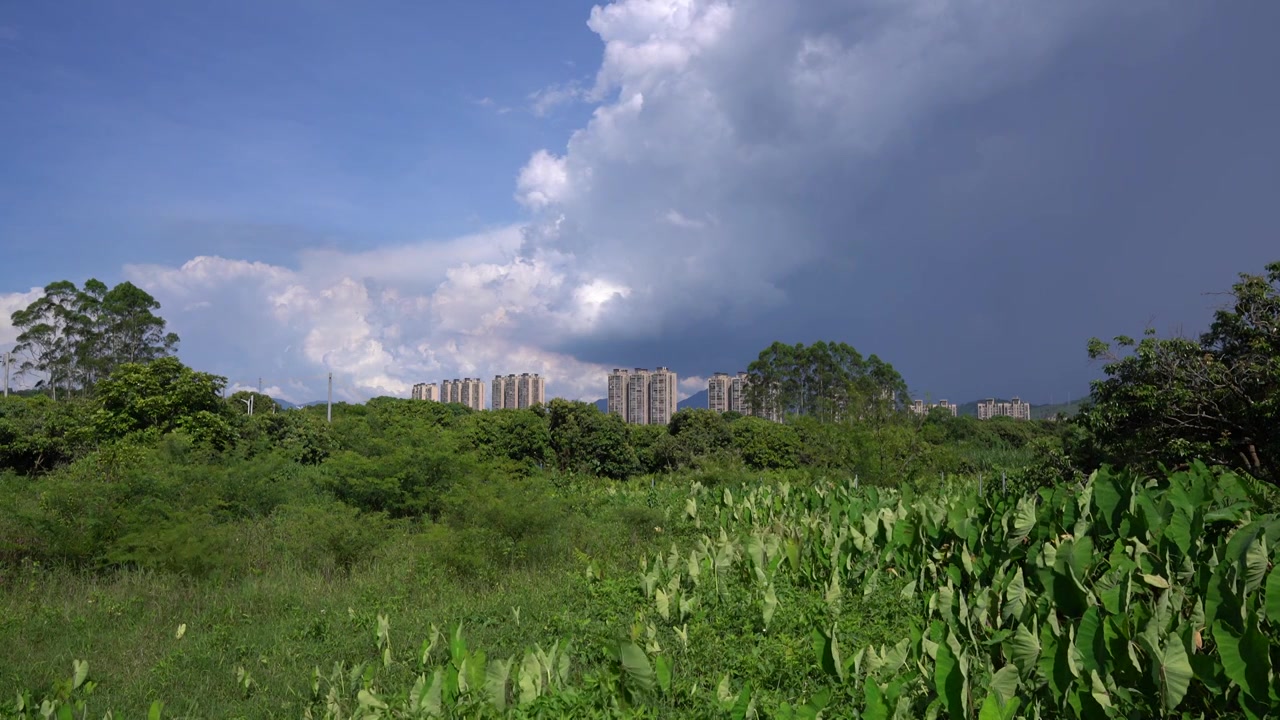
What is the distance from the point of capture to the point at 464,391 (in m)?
63.5

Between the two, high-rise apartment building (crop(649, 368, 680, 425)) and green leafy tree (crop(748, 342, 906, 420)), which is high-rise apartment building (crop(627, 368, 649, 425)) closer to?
high-rise apartment building (crop(649, 368, 680, 425))

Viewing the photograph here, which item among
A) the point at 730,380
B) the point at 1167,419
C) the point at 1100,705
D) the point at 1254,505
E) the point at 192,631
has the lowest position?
the point at 192,631

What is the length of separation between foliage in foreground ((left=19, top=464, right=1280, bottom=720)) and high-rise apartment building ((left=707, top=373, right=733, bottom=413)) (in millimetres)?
45186

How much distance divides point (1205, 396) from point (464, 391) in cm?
5996

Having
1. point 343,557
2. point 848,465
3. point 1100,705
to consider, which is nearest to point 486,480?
point 343,557

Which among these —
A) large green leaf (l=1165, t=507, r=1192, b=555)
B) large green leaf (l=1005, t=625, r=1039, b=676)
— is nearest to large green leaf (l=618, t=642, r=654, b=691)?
large green leaf (l=1005, t=625, r=1039, b=676)

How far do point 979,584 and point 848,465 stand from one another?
9571 millimetres

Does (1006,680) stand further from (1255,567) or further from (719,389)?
(719,389)

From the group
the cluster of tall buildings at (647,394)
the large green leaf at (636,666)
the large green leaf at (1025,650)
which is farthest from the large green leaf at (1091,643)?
the cluster of tall buildings at (647,394)

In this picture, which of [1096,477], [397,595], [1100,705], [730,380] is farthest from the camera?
[730,380]

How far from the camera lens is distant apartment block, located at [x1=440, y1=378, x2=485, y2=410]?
2469 inches

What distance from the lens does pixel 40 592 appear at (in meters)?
6.70

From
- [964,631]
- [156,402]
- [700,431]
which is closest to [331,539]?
[964,631]

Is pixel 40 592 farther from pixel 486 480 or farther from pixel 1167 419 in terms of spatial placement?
pixel 1167 419
